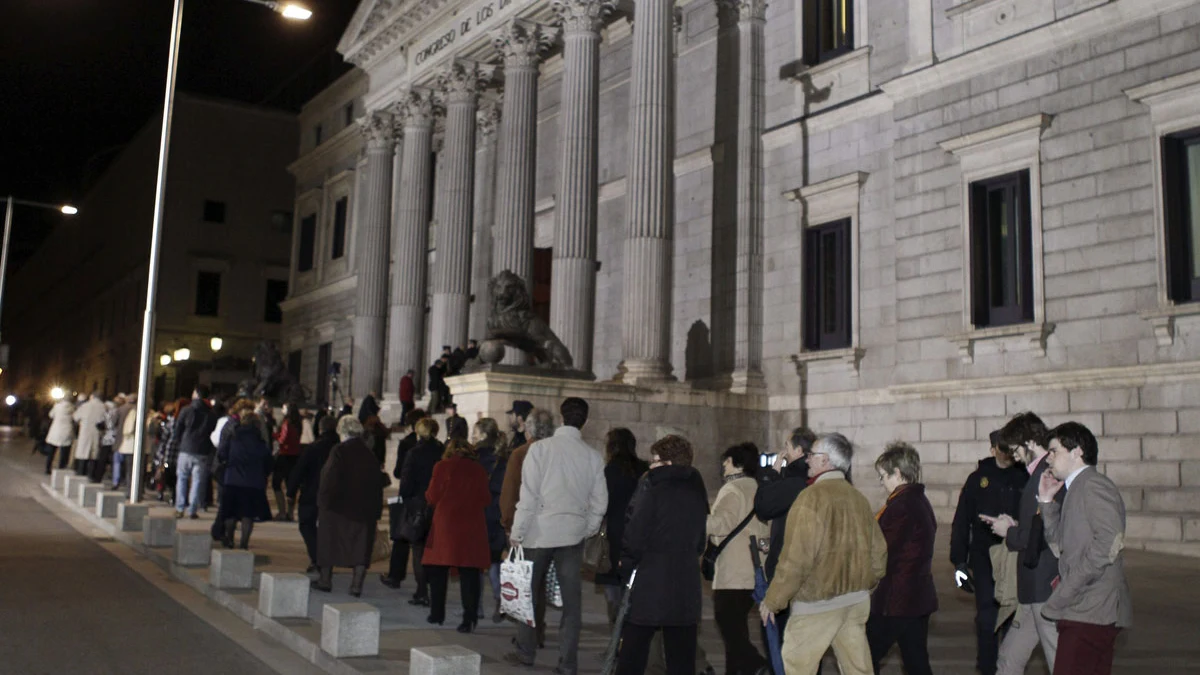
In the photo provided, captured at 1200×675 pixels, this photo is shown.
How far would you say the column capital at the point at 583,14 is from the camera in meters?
26.0

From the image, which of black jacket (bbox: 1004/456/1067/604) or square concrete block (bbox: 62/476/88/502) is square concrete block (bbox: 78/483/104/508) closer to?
square concrete block (bbox: 62/476/88/502)

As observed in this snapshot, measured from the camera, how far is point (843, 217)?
76.7 ft

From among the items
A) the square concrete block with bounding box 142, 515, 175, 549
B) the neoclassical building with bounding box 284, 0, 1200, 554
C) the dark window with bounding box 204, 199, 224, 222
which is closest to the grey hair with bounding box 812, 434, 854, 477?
the neoclassical building with bounding box 284, 0, 1200, 554

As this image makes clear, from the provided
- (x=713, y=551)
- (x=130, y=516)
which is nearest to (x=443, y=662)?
(x=713, y=551)

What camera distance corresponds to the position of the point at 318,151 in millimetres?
48031

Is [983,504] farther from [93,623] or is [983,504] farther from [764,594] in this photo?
[93,623]

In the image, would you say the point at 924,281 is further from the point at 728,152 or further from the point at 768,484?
the point at 768,484

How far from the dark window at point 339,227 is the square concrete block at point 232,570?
33927 mm

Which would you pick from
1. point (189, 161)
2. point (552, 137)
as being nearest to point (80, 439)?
point (552, 137)

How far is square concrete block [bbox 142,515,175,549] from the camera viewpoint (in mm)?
15922

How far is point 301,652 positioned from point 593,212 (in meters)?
16.8

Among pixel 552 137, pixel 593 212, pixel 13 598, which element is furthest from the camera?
pixel 552 137

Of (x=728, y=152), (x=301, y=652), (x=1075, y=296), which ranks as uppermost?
(x=728, y=152)

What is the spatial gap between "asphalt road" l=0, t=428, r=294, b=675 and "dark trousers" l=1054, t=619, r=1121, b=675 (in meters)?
5.95
